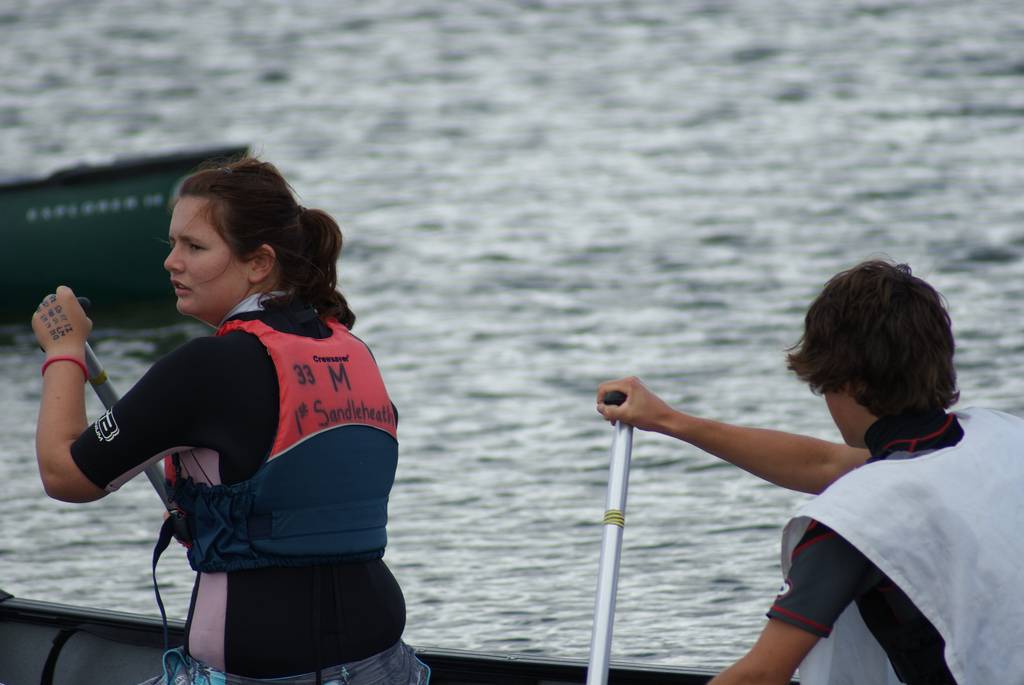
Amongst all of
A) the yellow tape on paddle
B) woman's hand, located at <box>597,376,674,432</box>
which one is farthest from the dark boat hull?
woman's hand, located at <box>597,376,674,432</box>

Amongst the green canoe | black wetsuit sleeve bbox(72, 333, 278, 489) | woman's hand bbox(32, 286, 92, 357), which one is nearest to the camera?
black wetsuit sleeve bbox(72, 333, 278, 489)

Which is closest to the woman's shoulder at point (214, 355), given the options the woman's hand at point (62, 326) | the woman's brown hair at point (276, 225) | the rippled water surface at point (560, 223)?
the woman's brown hair at point (276, 225)

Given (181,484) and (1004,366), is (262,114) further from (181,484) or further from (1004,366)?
(181,484)

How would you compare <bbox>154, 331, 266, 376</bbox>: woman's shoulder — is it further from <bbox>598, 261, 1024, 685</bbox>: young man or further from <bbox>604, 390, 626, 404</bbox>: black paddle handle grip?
<bbox>598, 261, 1024, 685</bbox>: young man

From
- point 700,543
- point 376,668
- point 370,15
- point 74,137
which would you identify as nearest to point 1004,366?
point 700,543

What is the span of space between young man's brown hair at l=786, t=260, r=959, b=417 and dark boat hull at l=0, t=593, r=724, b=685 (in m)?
1.44

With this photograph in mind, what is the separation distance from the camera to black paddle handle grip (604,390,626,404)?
10.3ft

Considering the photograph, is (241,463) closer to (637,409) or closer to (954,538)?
(637,409)

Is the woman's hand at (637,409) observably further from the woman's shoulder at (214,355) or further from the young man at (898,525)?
the woman's shoulder at (214,355)

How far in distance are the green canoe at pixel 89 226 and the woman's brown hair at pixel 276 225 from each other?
8.31 metres

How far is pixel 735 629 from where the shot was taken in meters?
6.16

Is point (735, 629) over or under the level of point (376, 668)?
under

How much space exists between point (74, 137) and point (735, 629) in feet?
47.3

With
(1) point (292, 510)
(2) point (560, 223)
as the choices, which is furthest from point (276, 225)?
(2) point (560, 223)
